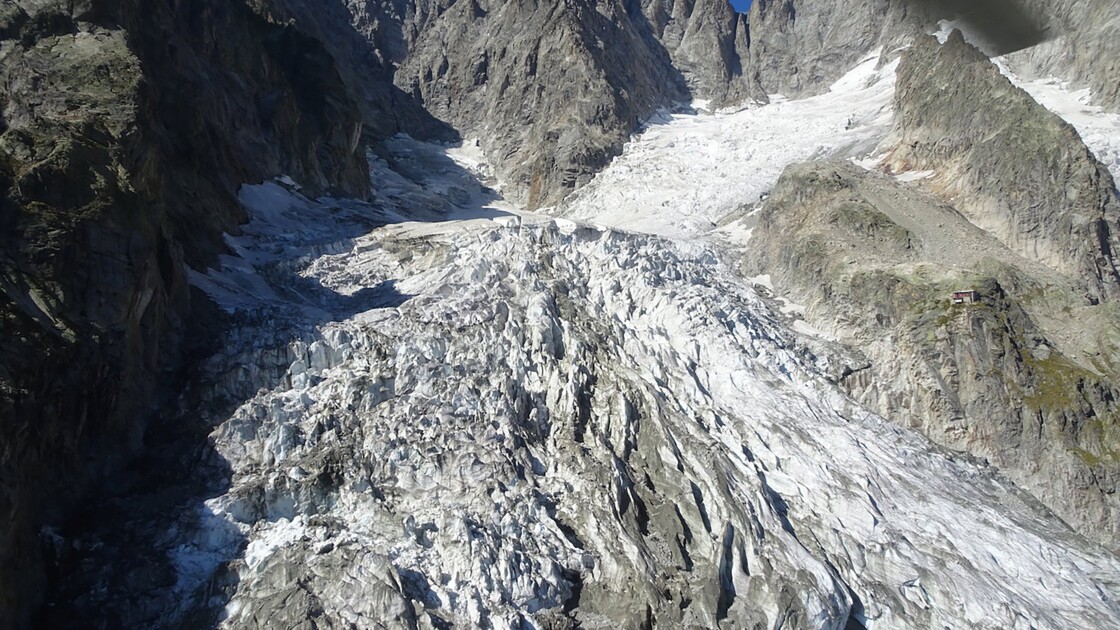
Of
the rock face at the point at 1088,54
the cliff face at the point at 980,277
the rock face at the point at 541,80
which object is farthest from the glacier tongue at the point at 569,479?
the rock face at the point at 541,80

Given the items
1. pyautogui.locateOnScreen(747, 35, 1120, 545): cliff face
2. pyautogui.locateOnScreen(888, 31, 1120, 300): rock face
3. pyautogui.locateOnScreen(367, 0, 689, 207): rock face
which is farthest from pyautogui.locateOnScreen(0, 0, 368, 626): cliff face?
pyautogui.locateOnScreen(888, 31, 1120, 300): rock face

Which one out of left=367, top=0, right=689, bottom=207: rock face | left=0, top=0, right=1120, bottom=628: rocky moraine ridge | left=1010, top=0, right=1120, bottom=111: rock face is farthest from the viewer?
left=367, top=0, right=689, bottom=207: rock face

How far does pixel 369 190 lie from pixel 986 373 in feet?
133

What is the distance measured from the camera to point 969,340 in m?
32.1

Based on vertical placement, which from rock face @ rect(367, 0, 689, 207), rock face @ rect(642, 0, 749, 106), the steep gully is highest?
rock face @ rect(642, 0, 749, 106)

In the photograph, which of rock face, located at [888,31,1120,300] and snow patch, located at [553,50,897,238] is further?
snow patch, located at [553,50,897,238]

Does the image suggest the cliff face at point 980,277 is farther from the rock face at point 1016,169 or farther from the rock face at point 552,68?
the rock face at point 552,68

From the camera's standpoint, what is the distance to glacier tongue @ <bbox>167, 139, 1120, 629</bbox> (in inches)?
778

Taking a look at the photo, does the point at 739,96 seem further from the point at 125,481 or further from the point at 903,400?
the point at 125,481

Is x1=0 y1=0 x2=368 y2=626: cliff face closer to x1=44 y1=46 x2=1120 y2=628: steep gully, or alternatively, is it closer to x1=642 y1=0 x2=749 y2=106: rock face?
x1=44 y1=46 x2=1120 y2=628: steep gully

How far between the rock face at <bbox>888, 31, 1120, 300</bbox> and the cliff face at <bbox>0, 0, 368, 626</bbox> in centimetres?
3769

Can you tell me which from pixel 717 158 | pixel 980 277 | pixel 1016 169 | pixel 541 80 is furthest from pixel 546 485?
pixel 541 80

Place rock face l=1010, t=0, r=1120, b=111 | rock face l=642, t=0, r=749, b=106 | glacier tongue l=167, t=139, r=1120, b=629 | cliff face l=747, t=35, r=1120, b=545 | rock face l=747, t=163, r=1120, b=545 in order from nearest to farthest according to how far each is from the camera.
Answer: glacier tongue l=167, t=139, r=1120, b=629 < rock face l=747, t=163, r=1120, b=545 < cliff face l=747, t=35, r=1120, b=545 < rock face l=1010, t=0, r=1120, b=111 < rock face l=642, t=0, r=749, b=106

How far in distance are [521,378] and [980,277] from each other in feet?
73.7
